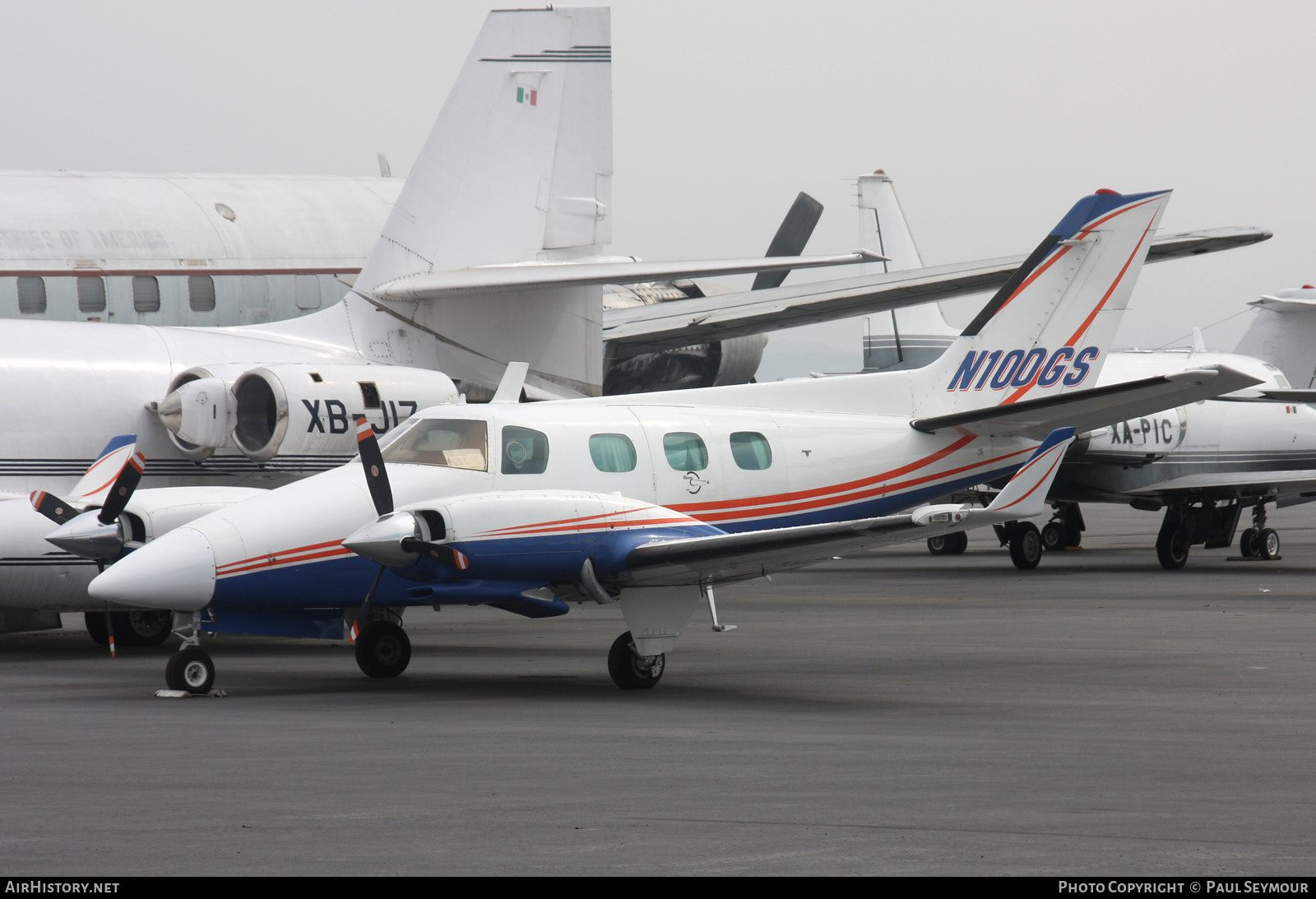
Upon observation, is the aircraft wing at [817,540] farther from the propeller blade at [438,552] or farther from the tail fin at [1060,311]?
the tail fin at [1060,311]

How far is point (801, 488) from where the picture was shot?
44.3ft

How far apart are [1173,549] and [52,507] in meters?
17.3

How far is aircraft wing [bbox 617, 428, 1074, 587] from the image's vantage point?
10648mm

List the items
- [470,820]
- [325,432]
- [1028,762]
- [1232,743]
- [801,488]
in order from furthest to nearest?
[325,432]
[801,488]
[1232,743]
[1028,762]
[470,820]

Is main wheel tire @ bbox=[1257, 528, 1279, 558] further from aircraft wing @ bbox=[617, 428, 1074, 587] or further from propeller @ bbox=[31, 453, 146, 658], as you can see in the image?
propeller @ bbox=[31, 453, 146, 658]

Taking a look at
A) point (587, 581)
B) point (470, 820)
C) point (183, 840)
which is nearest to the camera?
point (183, 840)

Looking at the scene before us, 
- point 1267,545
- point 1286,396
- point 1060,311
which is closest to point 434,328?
point 1060,311

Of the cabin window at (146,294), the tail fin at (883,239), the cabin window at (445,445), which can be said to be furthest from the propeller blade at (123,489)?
the tail fin at (883,239)

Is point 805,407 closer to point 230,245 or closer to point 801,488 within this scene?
point 801,488

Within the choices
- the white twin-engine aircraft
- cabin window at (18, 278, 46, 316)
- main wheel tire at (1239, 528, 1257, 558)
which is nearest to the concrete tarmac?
the white twin-engine aircraft

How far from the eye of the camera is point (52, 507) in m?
13.4
